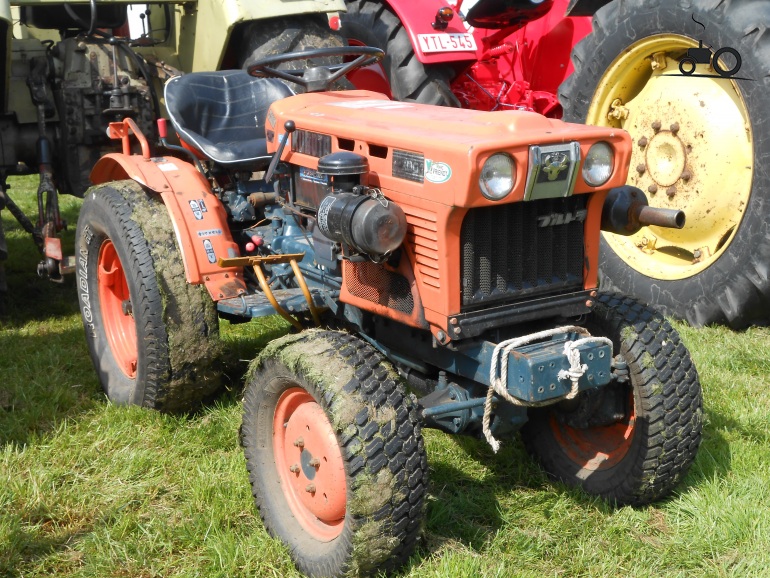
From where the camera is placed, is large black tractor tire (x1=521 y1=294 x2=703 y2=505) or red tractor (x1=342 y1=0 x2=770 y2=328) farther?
red tractor (x1=342 y1=0 x2=770 y2=328)

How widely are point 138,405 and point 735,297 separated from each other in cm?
272

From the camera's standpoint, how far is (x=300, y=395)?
9.05ft

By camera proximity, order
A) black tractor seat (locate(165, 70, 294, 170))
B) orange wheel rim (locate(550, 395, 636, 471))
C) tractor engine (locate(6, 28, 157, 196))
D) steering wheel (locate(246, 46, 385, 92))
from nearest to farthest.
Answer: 1. orange wheel rim (locate(550, 395, 636, 471))
2. steering wheel (locate(246, 46, 385, 92))
3. black tractor seat (locate(165, 70, 294, 170))
4. tractor engine (locate(6, 28, 157, 196))

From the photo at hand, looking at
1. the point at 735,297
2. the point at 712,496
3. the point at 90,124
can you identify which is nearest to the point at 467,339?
the point at 712,496

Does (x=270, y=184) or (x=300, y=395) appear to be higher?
(x=270, y=184)

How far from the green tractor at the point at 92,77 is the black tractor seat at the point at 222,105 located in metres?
0.77

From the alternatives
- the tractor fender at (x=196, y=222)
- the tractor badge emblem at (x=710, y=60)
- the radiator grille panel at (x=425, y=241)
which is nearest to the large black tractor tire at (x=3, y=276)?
the tractor fender at (x=196, y=222)

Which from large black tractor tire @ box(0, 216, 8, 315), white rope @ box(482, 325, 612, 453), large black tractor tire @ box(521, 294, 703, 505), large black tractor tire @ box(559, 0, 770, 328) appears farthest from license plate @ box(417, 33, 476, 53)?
white rope @ box(482, 325, 612, 453)

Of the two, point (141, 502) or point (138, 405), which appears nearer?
point (141, 502)

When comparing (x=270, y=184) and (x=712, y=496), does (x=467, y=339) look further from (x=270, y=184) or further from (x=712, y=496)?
A: (x=270, y=184)

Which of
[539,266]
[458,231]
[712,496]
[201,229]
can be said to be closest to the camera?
[458,231]

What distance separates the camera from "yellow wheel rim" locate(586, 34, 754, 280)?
4.34 m

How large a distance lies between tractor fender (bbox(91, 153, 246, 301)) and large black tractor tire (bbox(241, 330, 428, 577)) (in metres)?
0.67

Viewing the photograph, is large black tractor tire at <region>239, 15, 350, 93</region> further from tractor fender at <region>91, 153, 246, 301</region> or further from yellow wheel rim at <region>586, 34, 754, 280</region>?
yellow wheel rim at <region>586, 34, 754, 280</region>
